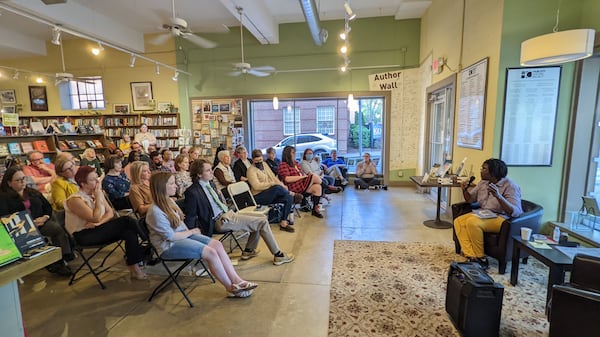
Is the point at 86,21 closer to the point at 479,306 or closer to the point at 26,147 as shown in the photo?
the point at 26,147

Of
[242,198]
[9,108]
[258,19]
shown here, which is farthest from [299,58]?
[9,108]

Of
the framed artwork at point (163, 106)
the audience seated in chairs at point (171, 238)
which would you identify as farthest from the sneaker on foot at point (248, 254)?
the framed artwork at point (163, 106)

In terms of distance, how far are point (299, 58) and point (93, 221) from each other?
5990 millimetres

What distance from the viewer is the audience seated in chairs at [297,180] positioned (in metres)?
4.80

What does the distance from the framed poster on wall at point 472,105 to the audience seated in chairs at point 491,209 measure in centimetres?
72

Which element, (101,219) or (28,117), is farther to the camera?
(28,117)

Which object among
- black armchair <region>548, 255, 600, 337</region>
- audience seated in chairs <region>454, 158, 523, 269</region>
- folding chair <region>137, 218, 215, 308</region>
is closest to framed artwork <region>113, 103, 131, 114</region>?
folding chair <region>137, 218, 215, 308</region>

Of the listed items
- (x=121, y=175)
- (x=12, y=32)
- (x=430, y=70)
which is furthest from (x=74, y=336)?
(x=12, y=32)

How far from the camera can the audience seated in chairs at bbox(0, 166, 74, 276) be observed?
2.73 meters

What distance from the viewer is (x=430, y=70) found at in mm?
5906

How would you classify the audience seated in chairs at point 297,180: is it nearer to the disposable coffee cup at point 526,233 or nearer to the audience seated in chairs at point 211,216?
the audience seated in chairs at point 211,216

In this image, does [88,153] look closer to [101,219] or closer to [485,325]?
[101,219]

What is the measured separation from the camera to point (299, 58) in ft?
23.9

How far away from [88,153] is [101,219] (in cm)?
300
